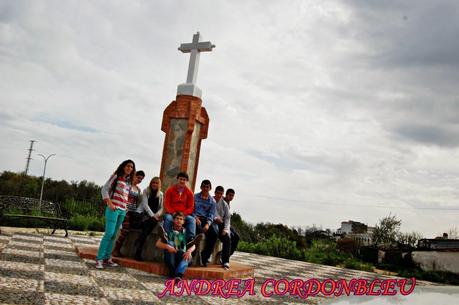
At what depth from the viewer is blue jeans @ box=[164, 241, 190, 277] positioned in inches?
206

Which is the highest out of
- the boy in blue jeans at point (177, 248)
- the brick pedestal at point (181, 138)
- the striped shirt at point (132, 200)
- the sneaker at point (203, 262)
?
the brick pedestal at point (181, 138)

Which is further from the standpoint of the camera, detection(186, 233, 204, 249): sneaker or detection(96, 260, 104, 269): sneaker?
detection(186, 233, 204, 249): sneaker

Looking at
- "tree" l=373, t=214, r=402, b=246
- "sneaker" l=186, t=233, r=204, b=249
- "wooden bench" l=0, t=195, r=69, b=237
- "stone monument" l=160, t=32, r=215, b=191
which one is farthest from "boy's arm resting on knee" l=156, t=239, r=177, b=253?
"tree" l=373, t=214, r=402, b=246

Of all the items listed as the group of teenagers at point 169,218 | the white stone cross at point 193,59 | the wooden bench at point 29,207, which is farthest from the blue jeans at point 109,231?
the wooden bench at point 29,207

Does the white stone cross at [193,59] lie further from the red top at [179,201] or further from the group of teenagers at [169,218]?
the red top at [179,201]

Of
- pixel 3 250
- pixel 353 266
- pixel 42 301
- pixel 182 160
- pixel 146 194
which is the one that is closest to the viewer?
pixel 42 301

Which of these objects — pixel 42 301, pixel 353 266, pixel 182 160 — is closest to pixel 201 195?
pixel 182 160

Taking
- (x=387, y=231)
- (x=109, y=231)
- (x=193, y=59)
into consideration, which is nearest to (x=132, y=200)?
(x=109, y=231)

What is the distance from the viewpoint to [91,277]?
4.52 metres

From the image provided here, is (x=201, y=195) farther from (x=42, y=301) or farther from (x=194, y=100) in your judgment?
(x=42, y=301)

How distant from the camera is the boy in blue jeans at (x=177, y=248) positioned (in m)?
5.24

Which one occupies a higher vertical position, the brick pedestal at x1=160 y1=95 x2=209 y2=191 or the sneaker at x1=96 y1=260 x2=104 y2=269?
the brick pedestal at x1=160 y1=95 x2=209 y2=191

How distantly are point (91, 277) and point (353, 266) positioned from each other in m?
10.2

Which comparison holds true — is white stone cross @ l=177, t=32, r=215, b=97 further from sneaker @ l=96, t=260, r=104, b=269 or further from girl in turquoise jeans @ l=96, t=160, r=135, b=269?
sneaker @ l=96, t=260, r=104, b=269
